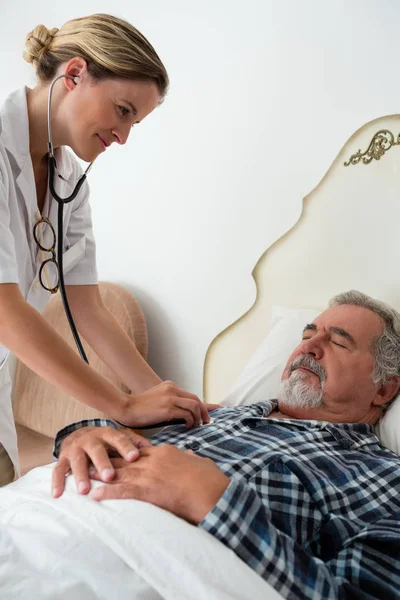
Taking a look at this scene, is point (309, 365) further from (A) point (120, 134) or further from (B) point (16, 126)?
(B) point (16, 126)

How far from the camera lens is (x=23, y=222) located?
139 centimetres

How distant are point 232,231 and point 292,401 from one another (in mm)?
745

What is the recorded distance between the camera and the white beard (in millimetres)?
1336

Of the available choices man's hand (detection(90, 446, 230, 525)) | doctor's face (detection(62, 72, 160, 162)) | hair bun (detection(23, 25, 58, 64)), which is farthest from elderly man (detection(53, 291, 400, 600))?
hair bun (detection(23, 25, 58, 64))

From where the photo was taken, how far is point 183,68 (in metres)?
2.08

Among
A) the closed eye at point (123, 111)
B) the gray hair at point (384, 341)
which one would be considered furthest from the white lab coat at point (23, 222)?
the gray hair at point (384, 341)

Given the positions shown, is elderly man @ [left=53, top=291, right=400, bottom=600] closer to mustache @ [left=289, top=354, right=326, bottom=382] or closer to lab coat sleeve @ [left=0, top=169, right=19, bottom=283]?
mustache @ [left=289, top=354, right=326, bottom=382]

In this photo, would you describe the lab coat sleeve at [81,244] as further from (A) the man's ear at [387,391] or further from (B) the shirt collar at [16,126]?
(A) the man's ear at [387,391]

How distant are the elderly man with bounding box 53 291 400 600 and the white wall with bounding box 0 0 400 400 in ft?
1.72

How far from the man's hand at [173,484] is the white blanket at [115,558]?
0.09 feet

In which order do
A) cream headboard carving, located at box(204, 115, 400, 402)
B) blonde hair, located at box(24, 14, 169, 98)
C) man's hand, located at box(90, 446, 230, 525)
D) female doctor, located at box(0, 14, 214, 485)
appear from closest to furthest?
man's hand, located at box(90, 446, 230, 525) < female doctor, located at box(0, 14, 214, 485) < blonde hair, located at box(24, 14, 169, 98) < cream headboard carving, located at box(204, 115, 400, 402)

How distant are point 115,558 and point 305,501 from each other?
1.13 ft

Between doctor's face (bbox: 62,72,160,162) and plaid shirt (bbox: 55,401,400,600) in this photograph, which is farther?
doctor's face (bbox: 62,72,160,162)

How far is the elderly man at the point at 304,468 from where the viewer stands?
871mm
